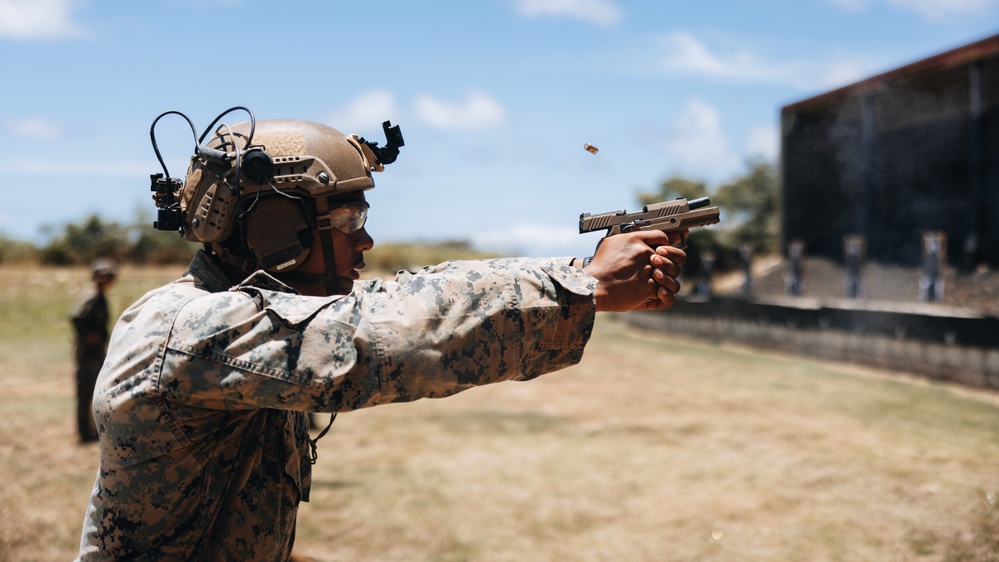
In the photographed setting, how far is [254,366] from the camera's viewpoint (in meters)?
1.76

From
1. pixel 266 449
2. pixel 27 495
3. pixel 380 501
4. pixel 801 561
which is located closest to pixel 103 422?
pixel 266 449

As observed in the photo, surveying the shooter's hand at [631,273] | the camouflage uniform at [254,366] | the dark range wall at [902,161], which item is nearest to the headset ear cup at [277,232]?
the camouflage uniform at [254,366]

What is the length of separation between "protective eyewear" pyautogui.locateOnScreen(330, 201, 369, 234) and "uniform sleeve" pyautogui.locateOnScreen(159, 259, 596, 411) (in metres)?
0.54

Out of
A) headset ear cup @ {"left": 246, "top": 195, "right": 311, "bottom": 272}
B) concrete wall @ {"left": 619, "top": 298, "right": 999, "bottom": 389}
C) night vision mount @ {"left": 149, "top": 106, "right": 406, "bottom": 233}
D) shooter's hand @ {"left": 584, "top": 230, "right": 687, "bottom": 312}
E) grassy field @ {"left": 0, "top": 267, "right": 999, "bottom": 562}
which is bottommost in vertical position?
grassy field @ {"left": 0, "top": 267, "right": 999, "bottom": 562}

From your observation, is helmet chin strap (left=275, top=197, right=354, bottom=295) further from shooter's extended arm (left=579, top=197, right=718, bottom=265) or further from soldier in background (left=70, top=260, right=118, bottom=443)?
soldier in background (left=70, top=260, right=118, bottom=443)

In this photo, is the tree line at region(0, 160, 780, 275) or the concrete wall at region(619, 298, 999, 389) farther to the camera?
the tree line at region(0, 160, 780, 275)

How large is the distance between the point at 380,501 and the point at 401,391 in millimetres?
5939

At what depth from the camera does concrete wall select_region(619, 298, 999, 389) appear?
11.4 metres

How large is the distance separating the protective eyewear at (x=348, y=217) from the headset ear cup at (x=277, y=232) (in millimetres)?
100

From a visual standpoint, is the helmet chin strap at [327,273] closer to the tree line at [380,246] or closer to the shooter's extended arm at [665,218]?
the shooter's extended arm at [665,218]

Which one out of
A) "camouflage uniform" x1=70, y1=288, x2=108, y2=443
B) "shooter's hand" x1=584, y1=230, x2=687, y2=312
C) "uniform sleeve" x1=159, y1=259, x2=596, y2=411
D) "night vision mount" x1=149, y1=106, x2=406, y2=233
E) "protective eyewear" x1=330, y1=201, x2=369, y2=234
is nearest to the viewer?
"uniform sleeve" x1=159, y1=259, x2=596, y2=411

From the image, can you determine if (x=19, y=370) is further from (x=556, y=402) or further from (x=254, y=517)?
(x=254, y=517)

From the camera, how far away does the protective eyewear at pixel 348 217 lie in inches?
94.1

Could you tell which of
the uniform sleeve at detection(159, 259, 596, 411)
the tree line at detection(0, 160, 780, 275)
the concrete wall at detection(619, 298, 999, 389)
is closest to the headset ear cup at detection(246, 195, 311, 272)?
the uniform sleeve at detection(159, 259, 596, 411)
